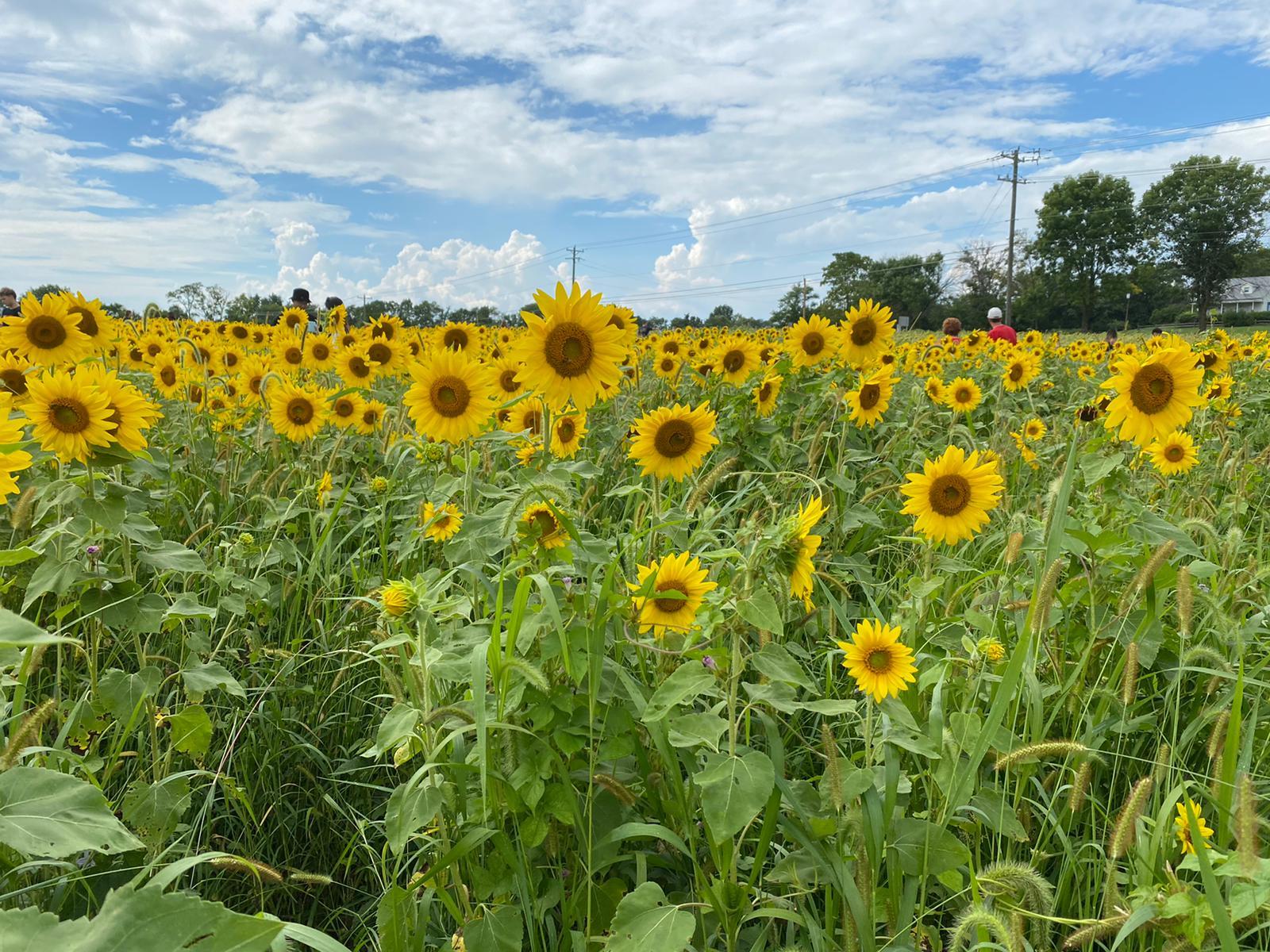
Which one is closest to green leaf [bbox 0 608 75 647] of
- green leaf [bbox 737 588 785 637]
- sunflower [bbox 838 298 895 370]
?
green leaf [bbox 737 588 785 637]

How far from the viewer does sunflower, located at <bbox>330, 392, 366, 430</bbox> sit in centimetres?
477

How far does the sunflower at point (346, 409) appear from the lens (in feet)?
15.7

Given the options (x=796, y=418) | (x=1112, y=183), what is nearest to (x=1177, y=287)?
(x=1112, y=183)

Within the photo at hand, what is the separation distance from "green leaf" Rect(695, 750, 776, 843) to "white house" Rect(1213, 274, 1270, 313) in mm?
104278

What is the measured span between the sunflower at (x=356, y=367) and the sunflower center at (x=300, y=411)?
0.69 meters

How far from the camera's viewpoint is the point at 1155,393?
3.06 m

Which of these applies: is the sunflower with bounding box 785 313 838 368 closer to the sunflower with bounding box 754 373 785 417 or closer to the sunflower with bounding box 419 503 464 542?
the sunflower with bounding box 754 373 785 417

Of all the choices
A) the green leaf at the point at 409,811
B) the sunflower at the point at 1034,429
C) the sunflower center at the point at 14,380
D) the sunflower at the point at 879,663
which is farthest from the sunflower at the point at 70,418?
the sunflower at the point at 1034,429

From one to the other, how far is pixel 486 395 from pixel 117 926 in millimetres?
2388

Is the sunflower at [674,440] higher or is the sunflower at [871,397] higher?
the sunflower at [871,397]

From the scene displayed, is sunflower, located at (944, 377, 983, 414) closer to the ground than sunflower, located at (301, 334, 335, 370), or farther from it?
closer to the ground

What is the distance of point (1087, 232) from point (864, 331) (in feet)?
269

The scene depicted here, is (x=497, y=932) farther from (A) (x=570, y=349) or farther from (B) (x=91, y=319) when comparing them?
(B) (x=91, y=319)

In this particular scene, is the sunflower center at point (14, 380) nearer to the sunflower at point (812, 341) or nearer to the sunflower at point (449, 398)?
the sunflower at point (449, 398)
